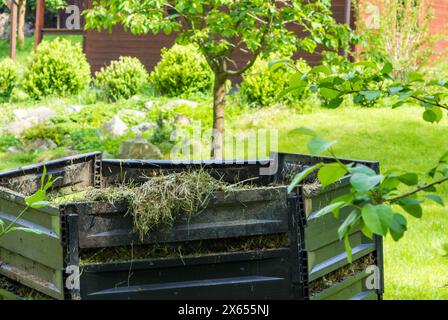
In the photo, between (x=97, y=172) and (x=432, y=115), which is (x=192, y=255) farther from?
(x=432, y=115)

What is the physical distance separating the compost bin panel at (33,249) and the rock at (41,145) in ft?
25.4

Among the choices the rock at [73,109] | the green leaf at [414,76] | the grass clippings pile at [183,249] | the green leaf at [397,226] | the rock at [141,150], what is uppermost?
the green leaf at [414,76]

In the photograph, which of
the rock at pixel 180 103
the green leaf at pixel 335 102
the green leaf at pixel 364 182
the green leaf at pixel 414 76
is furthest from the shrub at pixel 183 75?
the green leaf at pixel 364 182

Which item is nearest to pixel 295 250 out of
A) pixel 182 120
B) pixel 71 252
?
pixel 71 252

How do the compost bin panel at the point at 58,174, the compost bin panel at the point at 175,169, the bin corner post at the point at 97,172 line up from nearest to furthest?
the compost bin panel at the point at 58,174, the compost bin panel at the point at 175,169, the bin corner post at the point at 97,172

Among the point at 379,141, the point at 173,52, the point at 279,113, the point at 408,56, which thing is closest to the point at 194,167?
the point at 379,141

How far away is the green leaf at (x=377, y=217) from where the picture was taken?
4.33ft

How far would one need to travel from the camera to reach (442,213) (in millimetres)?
7562

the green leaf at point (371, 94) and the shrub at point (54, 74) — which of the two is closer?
the green leaf at point (371, 94)

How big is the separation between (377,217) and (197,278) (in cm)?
214

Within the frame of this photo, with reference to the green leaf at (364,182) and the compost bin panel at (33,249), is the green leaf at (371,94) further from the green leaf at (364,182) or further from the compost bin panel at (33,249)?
the compost bin panel at (33,249)

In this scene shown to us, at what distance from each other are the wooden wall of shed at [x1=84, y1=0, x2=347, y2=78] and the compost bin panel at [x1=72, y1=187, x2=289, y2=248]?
1538 cm

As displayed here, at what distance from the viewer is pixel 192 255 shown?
339 cm
